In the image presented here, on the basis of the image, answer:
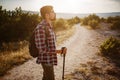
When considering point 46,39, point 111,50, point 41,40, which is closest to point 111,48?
point 111,50

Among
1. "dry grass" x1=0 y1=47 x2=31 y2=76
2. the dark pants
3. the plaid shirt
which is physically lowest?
"dry grass" x1=0 y1=47 x2=31 y2=76

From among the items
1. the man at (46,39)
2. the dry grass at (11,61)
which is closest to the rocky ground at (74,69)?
the dry grass at (11,61)

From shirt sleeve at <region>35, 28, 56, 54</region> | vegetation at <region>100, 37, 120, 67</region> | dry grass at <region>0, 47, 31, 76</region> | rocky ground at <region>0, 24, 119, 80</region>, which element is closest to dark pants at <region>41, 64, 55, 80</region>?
shirt sleeve at <region>35, 28, 56, 54</region>

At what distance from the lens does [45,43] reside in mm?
3592

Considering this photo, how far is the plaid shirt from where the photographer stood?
11.5 feet

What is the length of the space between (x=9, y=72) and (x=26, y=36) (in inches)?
486

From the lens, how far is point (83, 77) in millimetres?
6875

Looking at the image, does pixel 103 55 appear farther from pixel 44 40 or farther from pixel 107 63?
pixel 44 40

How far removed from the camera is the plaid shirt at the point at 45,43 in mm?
3508

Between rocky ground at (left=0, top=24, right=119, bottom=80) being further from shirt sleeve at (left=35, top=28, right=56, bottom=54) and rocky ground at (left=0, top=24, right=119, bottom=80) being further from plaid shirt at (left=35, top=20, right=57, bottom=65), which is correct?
shirt sleeve at (left=35, top=28, right=56, bottom=54)

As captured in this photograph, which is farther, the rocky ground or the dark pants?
the rocky ground

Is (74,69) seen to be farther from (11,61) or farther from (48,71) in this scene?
(48,71)

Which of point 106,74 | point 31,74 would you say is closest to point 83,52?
point 106,74

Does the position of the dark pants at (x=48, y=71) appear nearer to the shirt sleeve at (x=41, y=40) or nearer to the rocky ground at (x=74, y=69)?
the shirt sleeve at (x=41, y=40)
